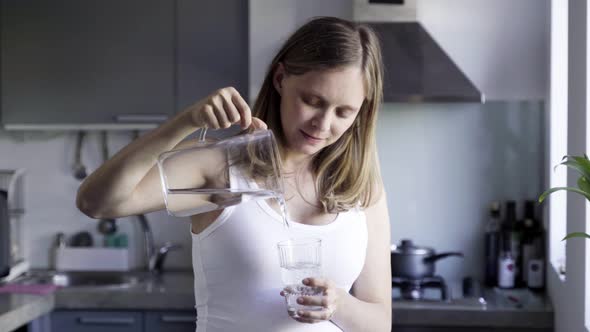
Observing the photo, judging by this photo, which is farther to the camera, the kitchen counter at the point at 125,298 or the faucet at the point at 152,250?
the faucet at the point at 152,250

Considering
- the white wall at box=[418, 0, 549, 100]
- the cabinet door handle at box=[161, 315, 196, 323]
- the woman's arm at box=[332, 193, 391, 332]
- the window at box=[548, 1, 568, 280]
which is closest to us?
the woman's arm at box=[332, 193, 391, 332]

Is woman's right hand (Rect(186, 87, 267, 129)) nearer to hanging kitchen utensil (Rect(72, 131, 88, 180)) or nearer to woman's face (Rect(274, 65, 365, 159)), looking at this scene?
woman's face (Rect(274, 65, 365, 159))

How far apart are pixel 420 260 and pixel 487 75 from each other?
2.70 feet

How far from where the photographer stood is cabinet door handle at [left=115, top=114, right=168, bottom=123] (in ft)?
10.5

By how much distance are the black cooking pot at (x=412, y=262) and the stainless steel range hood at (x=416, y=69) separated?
0.56 metres

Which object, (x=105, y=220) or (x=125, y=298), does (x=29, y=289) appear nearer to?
(x=125, y=298)

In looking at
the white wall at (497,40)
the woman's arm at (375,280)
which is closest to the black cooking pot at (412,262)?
the white wall at (497,40)

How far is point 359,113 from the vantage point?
1.57m

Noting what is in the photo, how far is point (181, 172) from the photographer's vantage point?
4.28 feet

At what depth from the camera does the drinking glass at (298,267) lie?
1308mm

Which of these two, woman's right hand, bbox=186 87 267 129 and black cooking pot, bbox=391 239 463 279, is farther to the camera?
black cooking pot, bbox=391 239 463 279

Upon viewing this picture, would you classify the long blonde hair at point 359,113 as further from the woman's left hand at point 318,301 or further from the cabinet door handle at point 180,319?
the cabinet door handle at point 180,319

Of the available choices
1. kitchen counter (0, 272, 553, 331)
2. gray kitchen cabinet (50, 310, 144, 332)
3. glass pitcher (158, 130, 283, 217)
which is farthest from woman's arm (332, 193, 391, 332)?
gray kitchen cabinet (50, 310, 144, 332)

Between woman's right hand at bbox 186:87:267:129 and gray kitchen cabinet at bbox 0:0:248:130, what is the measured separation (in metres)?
1.98
